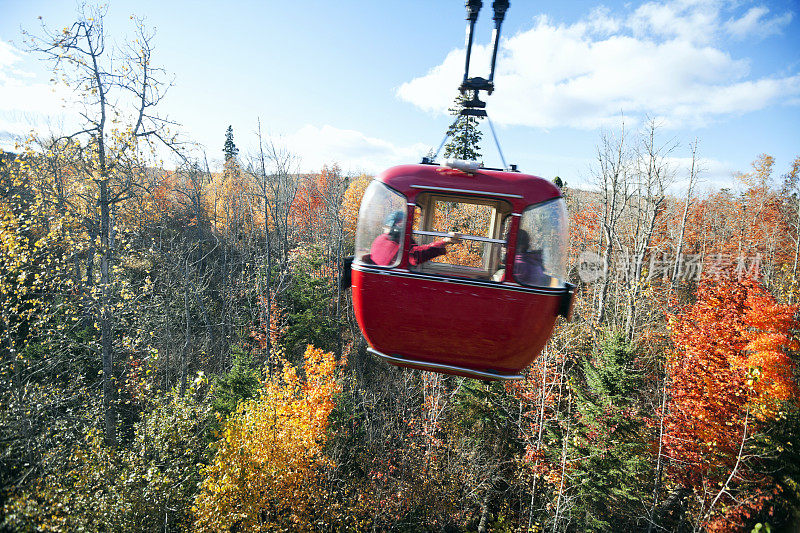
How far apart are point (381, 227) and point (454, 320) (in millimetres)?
1310

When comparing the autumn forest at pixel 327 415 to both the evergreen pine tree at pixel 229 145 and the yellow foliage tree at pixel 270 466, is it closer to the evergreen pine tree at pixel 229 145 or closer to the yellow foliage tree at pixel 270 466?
the yellow foliage tree at pixel 270 466

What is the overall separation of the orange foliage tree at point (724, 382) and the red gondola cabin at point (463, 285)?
691 inches

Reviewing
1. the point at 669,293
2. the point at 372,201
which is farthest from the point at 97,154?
the point at 669,293

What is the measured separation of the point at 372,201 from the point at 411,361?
1.88 meters

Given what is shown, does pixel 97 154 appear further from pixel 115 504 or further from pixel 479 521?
pixel 479 521

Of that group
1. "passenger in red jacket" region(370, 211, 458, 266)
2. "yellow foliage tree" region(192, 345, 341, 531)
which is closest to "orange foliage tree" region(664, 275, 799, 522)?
"yellow foliage tree" region(192, 345, 341, 531)

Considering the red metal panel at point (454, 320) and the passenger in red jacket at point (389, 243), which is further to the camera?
the passenger in red jacket at point (389, 243)

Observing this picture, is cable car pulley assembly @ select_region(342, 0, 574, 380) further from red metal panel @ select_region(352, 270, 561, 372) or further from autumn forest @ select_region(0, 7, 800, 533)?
autumn forest @ select_region(0, 7, 800, 533)

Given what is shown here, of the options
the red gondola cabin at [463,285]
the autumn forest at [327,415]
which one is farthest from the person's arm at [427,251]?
the autumn forest at [327,415]

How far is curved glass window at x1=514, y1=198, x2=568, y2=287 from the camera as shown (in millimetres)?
3988

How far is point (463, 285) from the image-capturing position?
392 centimetres

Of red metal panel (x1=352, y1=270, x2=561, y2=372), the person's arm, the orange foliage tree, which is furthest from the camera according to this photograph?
the orange foliage tree

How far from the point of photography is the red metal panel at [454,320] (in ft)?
12.9

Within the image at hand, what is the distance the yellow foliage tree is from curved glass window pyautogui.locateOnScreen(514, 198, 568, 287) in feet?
45.3
